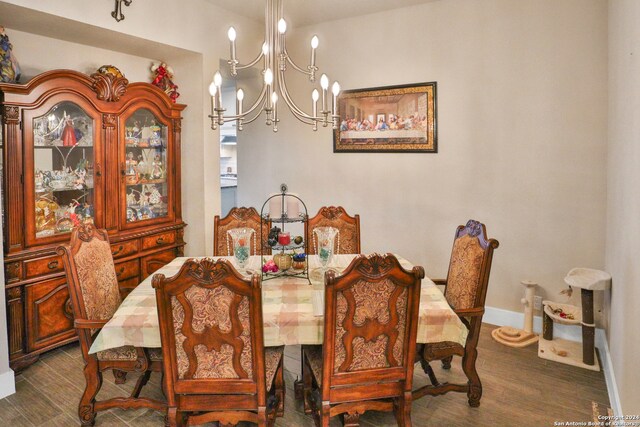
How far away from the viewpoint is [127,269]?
11.8 ft

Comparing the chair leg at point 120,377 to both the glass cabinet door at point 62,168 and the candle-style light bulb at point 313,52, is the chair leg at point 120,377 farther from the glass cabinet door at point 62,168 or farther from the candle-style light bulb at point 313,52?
the candle-style light bulb at point 313,52

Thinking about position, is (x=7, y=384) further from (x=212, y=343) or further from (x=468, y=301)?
(x=468, y=301)

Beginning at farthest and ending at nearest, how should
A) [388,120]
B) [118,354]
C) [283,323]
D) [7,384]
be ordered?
[388,120]
[7,384]
[118,354]
[283,323]

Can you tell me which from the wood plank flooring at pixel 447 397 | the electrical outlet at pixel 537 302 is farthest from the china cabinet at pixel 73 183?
the electrical outlet at pixel 537 302

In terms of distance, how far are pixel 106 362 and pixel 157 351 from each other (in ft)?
0.82

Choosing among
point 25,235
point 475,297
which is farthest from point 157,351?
point 475,297

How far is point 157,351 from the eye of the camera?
225 centimetres

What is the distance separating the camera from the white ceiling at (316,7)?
12.8 feet

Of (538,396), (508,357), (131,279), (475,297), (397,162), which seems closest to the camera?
(475,297)

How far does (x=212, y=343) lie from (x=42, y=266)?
188 cm

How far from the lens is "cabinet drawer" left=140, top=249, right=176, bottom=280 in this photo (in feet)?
12.3

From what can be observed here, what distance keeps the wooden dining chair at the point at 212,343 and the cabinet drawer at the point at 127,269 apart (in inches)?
74.6

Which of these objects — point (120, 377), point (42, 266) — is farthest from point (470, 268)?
point (42, 266)

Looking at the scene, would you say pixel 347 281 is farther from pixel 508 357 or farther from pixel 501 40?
pixel 501 40
